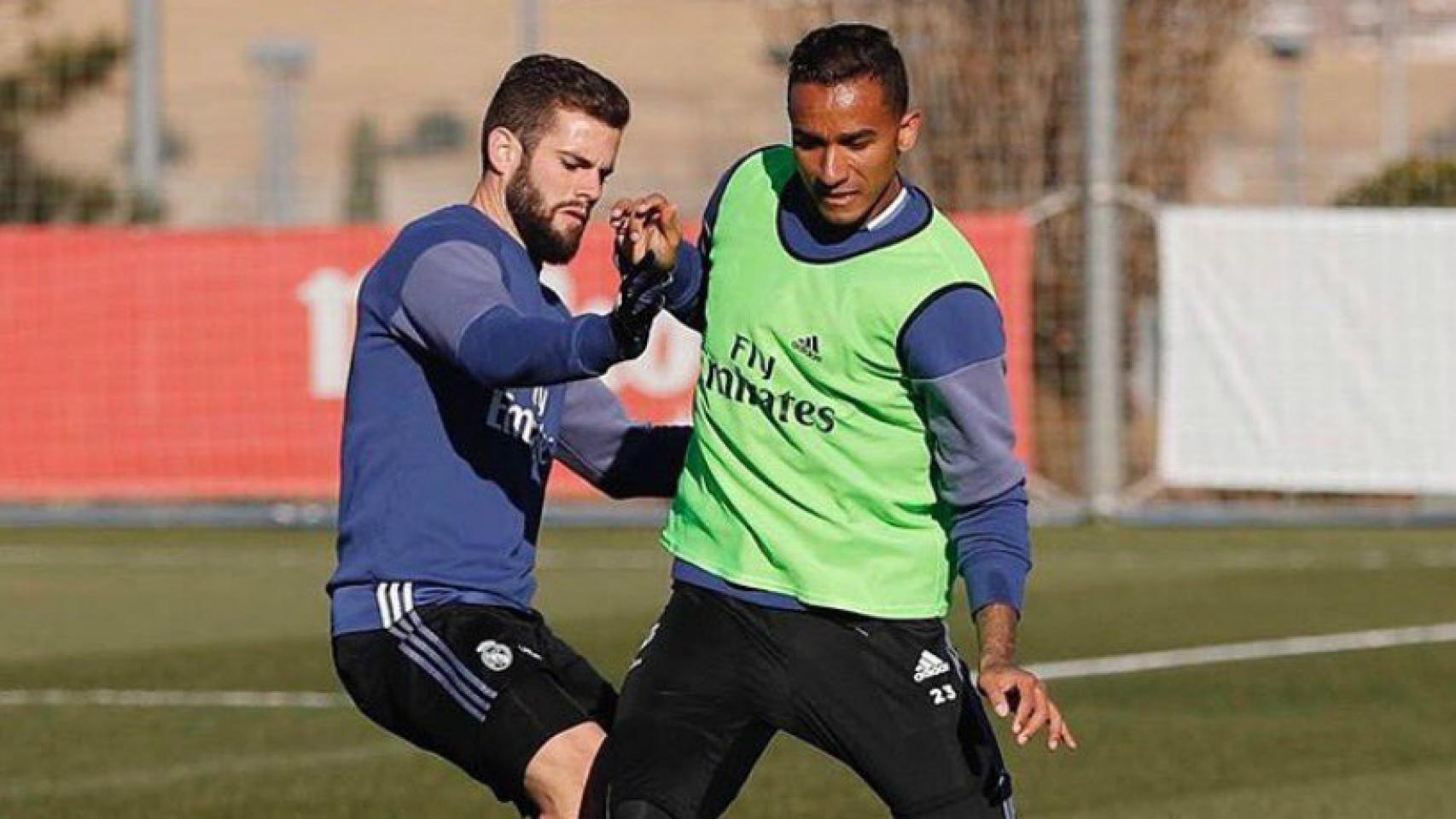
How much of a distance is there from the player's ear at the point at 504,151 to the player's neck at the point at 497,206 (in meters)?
0.03

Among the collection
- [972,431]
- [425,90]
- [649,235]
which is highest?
[425,90]

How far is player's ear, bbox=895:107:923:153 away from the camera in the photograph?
21.9 feet

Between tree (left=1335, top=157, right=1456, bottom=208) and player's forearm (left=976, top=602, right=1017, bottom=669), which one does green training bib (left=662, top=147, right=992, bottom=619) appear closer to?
player's forearm (left=976, top=602, right=1017, bottom=669)

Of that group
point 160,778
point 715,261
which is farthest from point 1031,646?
point 715,261

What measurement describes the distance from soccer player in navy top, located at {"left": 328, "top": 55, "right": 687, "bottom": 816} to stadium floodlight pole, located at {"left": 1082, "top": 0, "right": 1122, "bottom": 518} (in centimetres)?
1291

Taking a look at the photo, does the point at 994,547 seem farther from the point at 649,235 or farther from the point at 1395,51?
the point at 1395,51

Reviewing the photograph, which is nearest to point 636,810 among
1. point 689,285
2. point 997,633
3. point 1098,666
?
point 997,633

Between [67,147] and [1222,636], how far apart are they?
13.6m

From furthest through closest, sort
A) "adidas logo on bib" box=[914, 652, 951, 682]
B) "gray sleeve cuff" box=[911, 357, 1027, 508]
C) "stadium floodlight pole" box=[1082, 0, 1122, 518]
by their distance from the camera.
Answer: "stadium floodlight pole" box=[1082, 0, 1122, 518] < "adidas logo on bib" box=[914, 652, 951, 682] < "gray sleeve cuff" box=[911, 357, 1027, 508]

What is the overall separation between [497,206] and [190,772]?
4.00 metres

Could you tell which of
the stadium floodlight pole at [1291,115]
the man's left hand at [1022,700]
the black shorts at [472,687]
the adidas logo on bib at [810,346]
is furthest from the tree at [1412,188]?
Answer: the man's left hand at [1022,700]

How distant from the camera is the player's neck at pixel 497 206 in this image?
7.34 m

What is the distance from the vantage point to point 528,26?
21.5 meters

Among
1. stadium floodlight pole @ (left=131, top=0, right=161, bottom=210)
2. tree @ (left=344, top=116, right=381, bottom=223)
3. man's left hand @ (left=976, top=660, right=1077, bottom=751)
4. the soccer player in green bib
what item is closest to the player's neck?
the soccer player in green bib
